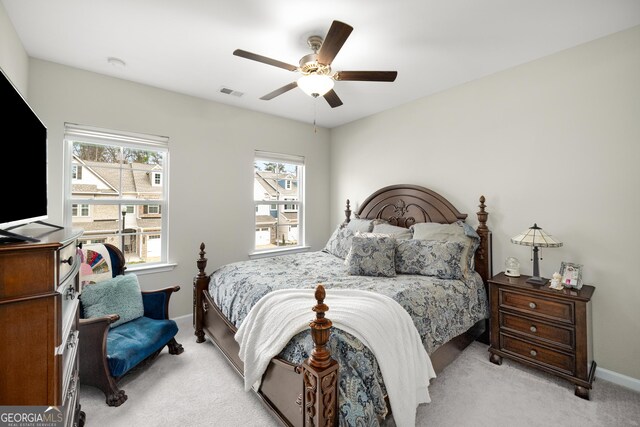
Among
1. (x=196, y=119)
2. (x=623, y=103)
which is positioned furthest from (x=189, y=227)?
(x=623, y=103)

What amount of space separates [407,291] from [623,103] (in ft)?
7.27

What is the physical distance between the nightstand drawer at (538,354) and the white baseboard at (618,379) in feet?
1.43

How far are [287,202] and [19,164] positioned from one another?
10.5 ft

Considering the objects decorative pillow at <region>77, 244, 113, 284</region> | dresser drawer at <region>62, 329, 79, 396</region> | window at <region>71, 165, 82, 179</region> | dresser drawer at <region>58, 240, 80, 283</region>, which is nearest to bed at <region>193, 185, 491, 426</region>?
decorative pillow at <region>77, 244, 113, 284</region>

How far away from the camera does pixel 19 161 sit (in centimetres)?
127

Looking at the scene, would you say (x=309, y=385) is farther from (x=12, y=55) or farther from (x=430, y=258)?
(x=12, y=55)

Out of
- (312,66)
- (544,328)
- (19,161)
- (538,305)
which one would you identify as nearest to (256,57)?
(312,66)

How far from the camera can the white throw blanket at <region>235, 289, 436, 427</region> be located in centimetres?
151

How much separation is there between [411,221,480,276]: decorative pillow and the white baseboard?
118cm

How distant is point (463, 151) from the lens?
3.12m

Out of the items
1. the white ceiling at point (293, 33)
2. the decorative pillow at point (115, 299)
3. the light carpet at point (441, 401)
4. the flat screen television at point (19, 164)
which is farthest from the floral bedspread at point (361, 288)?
the white ceiling at point (293, 33)

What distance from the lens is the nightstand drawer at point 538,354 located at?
83.5 inches

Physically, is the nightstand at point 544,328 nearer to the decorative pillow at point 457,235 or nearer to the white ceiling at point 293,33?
the decorative pillow at point 457,235

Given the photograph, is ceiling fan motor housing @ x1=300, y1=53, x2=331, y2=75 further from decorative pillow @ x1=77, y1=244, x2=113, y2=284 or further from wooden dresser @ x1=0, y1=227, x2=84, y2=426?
decorative pillow @ x1=77, y1=244, x2=113, y2=284
